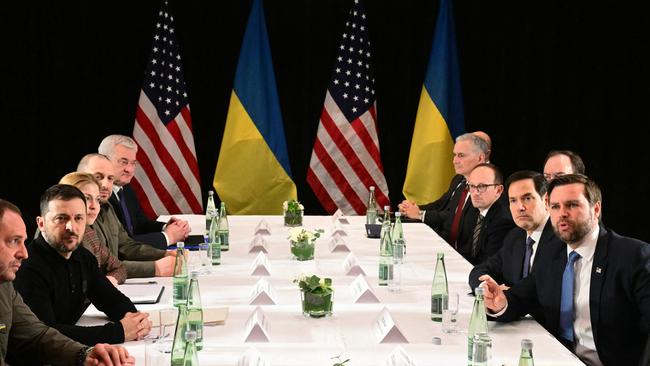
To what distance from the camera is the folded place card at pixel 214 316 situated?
3086 mm

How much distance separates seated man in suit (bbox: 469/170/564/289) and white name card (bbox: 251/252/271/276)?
98 centimetres

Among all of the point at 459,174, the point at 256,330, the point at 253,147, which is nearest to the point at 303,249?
the point at 256,330

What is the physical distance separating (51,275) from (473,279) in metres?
1.81

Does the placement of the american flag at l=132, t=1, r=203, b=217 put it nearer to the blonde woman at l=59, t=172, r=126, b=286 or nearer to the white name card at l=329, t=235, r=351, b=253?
the white name card at l=329, t=235, r=351, b=253

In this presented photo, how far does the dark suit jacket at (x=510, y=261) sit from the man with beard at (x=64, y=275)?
5.25 ft

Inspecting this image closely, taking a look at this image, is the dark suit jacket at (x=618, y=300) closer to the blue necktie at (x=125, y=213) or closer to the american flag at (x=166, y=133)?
the blue necktie at (x=125, y=213)

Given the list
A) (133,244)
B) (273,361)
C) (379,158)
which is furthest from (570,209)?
(379,158)

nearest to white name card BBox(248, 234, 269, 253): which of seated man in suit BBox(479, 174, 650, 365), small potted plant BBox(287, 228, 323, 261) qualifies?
small potted plant BBox(287, 228, 323, 261)

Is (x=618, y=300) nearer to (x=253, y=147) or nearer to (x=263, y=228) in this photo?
(x=263, y=228)

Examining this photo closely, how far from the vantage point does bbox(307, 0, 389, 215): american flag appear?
743cm

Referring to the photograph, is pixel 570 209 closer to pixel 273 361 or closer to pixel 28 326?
pixel 273 361

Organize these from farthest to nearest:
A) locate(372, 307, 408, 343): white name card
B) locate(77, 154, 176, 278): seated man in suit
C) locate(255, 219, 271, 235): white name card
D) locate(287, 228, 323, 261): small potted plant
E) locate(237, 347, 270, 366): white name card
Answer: locate(255, 219, 271, 235): white name card → locate(77, 154, 176, 278): seated man in suit → locate(287, 228, 323, 261): small potted plant → locate(372, 307, 408, 343): white name card → locate(237, 347, 270, 366): white name card

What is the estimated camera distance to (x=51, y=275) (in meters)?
3.12

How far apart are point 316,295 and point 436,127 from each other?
4433 millimetres
